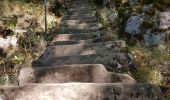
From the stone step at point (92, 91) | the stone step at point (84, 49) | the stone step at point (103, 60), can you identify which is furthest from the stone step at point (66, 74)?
the stone step at point (84, 49)

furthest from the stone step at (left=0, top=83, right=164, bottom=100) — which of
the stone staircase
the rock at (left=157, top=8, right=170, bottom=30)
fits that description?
the rock at (left=157, top=8, right=170, bottom=30)

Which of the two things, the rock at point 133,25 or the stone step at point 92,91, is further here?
the rock at point 133,25

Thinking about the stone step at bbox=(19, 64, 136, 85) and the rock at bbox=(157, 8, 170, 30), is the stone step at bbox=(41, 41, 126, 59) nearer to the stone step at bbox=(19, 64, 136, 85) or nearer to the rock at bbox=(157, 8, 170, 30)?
the stone step at bbox=(19, 64, 136, 85)

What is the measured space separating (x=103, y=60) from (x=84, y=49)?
1.29m

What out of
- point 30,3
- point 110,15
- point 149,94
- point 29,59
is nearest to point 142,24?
point 110,15

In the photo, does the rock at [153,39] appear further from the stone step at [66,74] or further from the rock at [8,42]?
the stone step at [66,74]

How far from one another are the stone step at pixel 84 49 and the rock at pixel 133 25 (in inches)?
107

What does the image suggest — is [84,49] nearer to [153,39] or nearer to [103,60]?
[103,60]

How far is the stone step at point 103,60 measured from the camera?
538cm

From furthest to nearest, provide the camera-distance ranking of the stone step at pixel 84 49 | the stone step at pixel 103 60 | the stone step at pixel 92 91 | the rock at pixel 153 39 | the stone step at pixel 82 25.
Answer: the stone step at pixel 82 25 < the rock at pixel 153 39 < the stone step at pixel 84 49 < the stone step at pixel 103 60 < the stone step at pixel 92 91

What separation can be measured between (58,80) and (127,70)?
4.75 feet

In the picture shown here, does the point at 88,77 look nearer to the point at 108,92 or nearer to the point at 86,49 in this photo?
the point at 108,92

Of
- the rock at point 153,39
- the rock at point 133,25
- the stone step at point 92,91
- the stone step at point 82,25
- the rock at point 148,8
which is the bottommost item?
the stone step at point 82,25

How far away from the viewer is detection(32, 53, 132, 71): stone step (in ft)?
17.6
